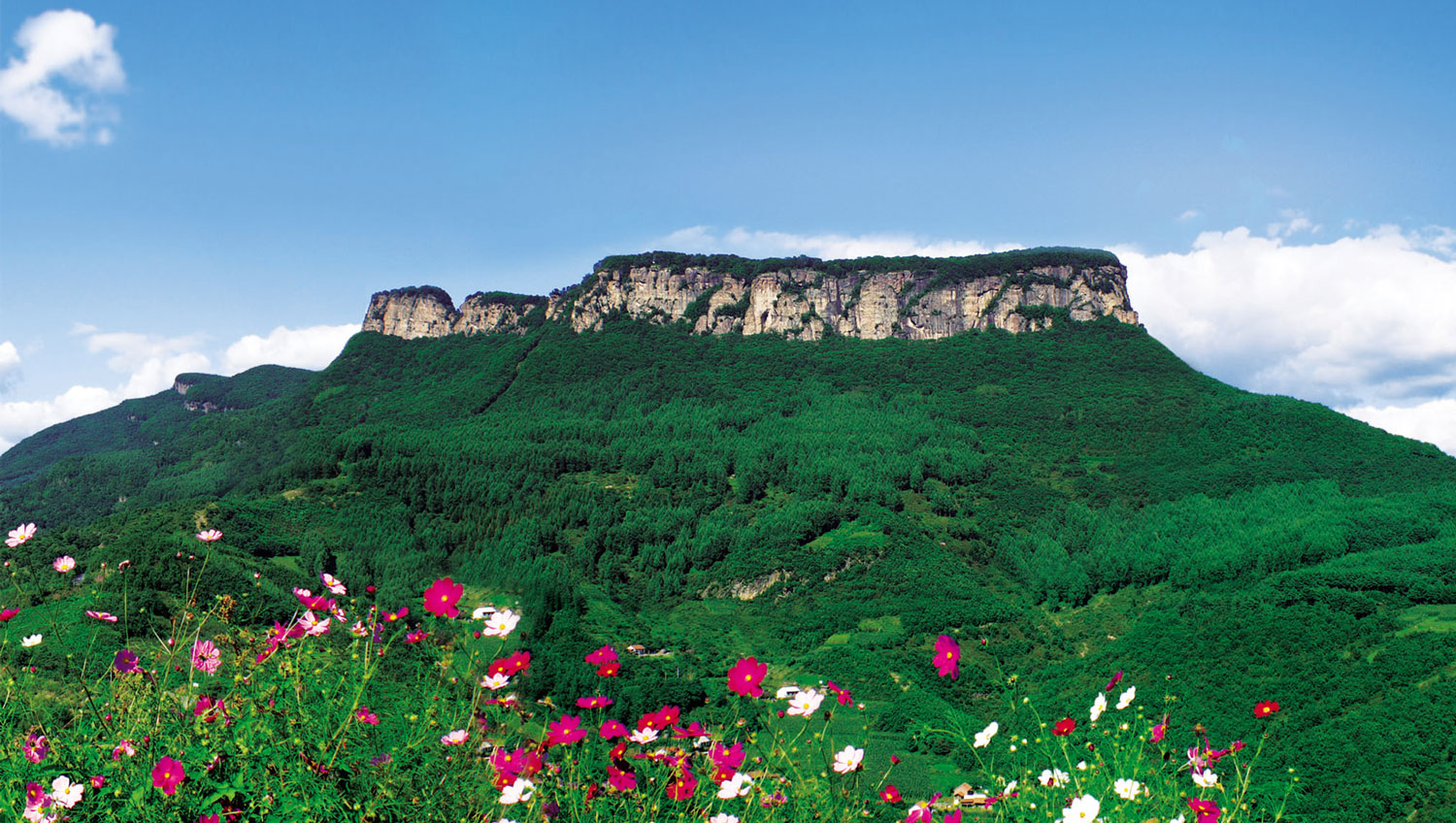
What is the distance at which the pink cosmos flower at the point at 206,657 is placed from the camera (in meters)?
3.96

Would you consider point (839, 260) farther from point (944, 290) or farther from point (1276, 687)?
point (1276, 687)

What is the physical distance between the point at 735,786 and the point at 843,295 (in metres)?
160

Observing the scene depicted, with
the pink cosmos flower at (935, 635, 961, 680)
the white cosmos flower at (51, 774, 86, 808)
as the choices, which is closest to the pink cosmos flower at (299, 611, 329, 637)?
the white cosmos flower at (51, 774, 86, 808)

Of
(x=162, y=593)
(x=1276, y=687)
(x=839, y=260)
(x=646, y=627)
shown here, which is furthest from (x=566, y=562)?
(x=839, y=260)

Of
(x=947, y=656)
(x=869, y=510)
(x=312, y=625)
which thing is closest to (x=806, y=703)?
(x=947, y=656)

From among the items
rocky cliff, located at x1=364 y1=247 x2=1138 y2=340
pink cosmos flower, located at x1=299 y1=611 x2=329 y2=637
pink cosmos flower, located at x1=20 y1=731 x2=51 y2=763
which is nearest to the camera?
pink cosmos flower, located at x1=20 y1=731 x2=51 y2=763

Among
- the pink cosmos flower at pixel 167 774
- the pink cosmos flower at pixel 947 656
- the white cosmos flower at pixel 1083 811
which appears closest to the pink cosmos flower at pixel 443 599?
the pink cosmos flower at pixel 167 774

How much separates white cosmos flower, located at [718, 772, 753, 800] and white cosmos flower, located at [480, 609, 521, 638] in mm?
1173

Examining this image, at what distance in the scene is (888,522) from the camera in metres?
86.4

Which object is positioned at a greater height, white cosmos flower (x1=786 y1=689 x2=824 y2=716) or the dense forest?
white cosmos flower (x1=786 y1=689 x2=824 y2=716)

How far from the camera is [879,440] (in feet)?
357

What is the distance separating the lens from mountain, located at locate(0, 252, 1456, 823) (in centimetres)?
4634

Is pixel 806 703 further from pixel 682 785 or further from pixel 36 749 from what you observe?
pixel 36 749

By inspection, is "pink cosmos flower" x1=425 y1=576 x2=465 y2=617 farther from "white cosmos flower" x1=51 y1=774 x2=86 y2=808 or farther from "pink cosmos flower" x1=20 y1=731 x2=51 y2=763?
"pink cosmos flower" x1=20 y1=731 x2=51 y2=763
